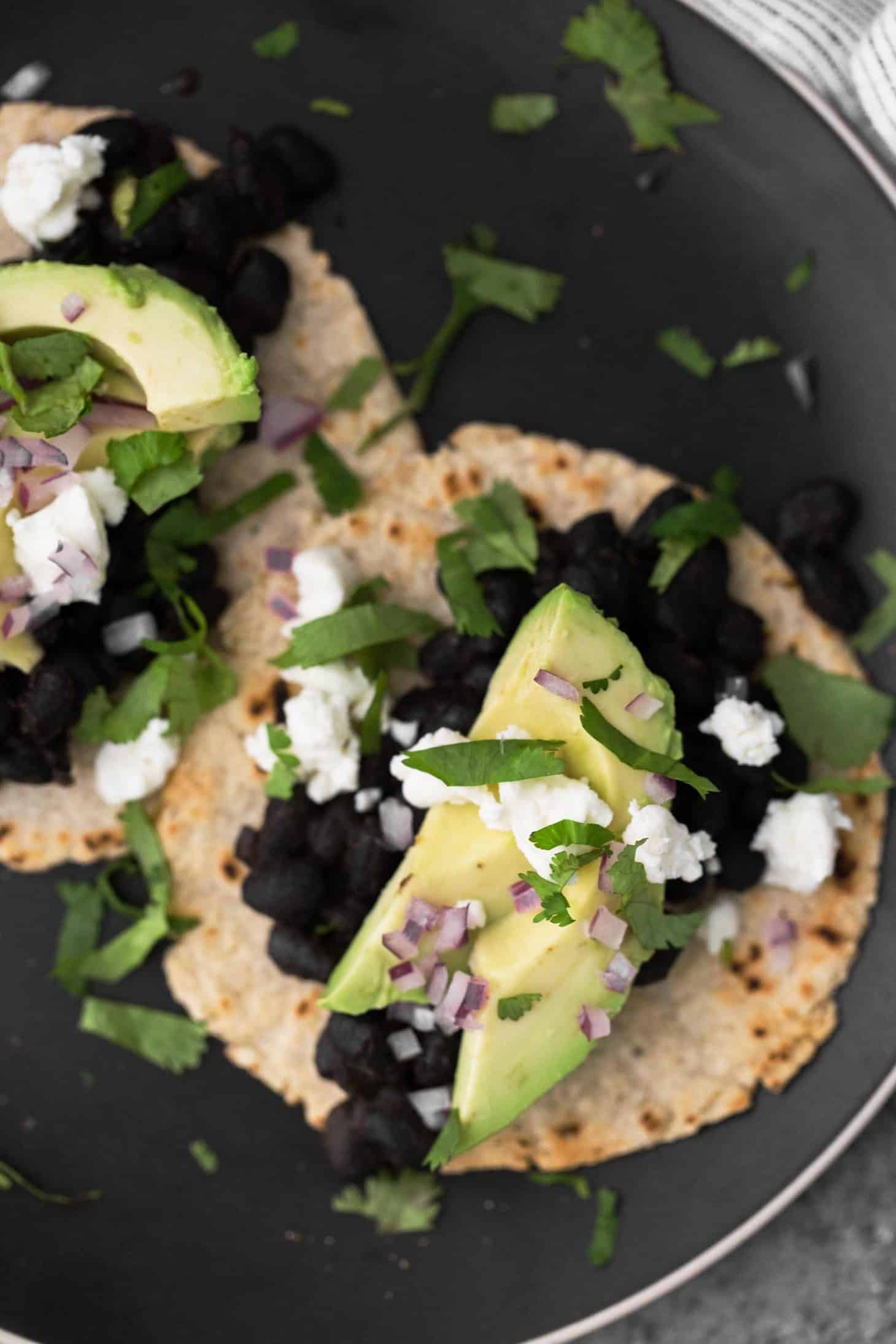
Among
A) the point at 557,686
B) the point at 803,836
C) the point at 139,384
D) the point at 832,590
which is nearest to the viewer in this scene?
the point at 557,686

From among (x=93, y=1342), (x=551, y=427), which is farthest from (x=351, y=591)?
(x=93, y=1342)

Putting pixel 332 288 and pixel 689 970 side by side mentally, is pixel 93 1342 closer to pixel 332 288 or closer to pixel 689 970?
pixel 689 970

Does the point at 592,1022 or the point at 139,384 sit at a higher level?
the point at 139,384

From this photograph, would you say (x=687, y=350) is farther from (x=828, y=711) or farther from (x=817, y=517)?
(x=828, y=711)

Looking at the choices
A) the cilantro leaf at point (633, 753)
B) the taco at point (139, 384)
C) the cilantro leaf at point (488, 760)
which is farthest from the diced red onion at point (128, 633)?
the cilantro leaf at point (633, 753)

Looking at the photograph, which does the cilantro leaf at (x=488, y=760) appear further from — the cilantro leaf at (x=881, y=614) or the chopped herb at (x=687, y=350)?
the chopped herb at (x=687, y=350)

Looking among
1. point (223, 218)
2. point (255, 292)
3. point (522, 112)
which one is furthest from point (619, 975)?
point (522, 112)
